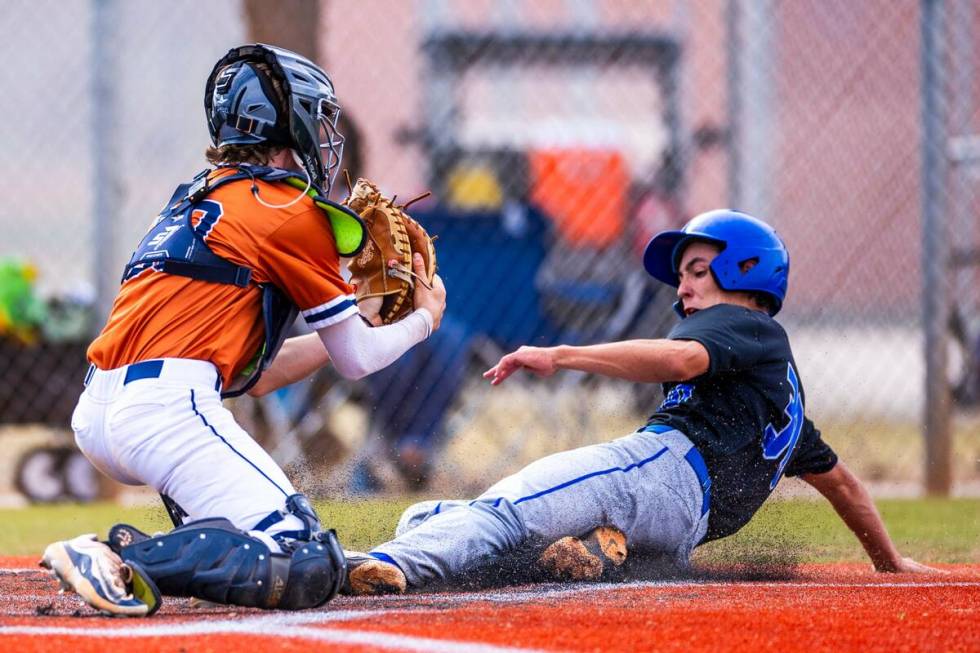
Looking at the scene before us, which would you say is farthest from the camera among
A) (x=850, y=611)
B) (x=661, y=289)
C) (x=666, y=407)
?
(x=661, y=289)

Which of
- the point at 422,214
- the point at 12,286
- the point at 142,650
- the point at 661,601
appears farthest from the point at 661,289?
the point at 142,650

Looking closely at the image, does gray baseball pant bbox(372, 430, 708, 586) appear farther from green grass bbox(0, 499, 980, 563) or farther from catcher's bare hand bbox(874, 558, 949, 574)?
catcher's bare hand bbox(874, 558, 949, 574)

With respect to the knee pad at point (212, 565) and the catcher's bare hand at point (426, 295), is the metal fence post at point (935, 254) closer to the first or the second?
the catcher's bare hand at point (426, 295)

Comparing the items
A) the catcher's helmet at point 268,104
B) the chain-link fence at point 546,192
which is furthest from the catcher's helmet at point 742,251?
the chain-link fence at point 546,192

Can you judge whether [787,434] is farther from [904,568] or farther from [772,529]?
[772,529]

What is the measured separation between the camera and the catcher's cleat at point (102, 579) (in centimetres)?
317

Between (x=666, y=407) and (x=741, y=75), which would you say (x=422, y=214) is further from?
(x=666, y=407)

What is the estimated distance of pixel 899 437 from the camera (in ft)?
28.7

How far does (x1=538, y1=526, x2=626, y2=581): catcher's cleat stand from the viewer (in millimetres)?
4117

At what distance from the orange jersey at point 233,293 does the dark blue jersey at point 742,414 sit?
1.12m

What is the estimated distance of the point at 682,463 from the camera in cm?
425

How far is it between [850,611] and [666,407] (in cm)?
113

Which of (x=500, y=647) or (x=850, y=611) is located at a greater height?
(x=500, y=647)

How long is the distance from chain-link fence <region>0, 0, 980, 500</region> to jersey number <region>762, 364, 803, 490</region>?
341cm
